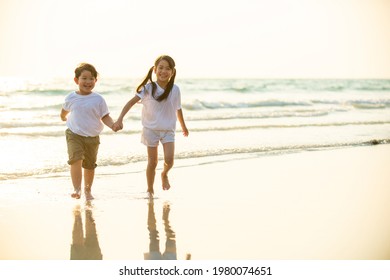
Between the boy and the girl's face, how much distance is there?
0.57 meters

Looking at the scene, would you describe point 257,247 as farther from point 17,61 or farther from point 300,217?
point 17,61

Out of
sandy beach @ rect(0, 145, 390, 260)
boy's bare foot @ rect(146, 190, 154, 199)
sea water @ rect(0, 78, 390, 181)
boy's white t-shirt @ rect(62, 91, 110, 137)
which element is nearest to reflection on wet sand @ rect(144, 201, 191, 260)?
sandy beach @ rect(0, 145, 390, 260)

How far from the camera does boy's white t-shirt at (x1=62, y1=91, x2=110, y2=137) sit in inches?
224

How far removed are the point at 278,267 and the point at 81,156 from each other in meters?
2.29

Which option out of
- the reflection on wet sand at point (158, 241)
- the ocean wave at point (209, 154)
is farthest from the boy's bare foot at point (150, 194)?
the ocean wave at point (209, 154)

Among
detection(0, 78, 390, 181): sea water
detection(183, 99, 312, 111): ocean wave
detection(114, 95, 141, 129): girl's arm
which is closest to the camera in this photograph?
detection(114, 95, 141, 129): girl's arm

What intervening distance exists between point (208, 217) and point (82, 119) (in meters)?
1.52

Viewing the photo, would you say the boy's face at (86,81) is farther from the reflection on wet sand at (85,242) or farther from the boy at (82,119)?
the reflection on wet sand at (85,242)

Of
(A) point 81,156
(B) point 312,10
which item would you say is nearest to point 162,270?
(A) point 81,156

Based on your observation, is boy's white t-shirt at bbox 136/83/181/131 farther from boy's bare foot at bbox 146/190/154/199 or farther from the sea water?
the sea water

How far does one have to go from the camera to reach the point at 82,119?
5.72 meters

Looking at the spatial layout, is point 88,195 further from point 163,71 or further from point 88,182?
point 163,71

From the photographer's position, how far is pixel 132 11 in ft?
63.0

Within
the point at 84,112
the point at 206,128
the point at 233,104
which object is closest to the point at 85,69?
the point at 84,112
